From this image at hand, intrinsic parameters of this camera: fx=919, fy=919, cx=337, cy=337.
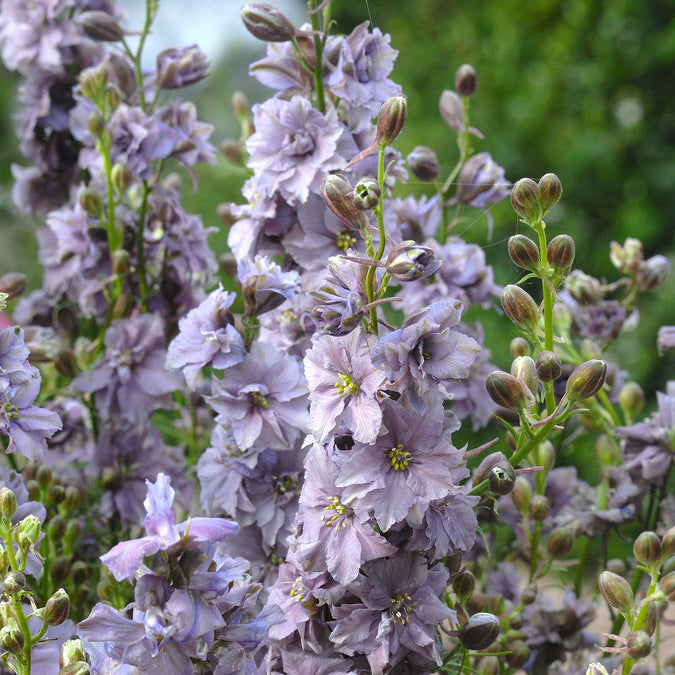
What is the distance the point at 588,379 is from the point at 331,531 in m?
0.16

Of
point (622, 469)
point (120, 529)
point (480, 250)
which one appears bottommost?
point (120, 529)

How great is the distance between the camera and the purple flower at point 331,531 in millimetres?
482

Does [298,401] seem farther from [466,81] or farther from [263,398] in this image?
[466,81]

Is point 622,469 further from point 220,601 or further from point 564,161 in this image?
point 564,161

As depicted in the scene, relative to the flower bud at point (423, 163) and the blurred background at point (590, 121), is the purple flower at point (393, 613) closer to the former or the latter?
the flower bud at point (423, 163)

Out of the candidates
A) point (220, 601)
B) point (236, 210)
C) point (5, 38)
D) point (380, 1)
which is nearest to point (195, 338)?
point (236, 210)

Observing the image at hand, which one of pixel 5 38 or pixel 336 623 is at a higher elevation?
pixel 5 38

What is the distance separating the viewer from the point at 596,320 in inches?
32.4

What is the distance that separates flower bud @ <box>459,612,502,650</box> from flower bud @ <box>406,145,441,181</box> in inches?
15.3

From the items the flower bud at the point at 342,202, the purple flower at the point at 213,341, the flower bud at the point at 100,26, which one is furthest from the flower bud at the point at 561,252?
the flower bud at the point at 100,26

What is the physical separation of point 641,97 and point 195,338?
7.10 feet

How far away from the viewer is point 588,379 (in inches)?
20.1

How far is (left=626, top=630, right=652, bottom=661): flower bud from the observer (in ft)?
1.62

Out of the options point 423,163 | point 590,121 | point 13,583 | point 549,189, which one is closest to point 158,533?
point 13,583
